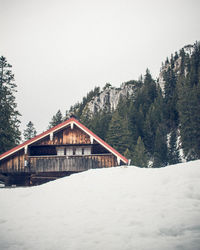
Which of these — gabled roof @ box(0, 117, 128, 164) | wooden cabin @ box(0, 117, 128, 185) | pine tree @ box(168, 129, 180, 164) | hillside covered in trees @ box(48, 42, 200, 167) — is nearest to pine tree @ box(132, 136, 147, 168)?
hillside covered in trees @ box(48, 42, 200, 167)

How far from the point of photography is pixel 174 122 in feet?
194

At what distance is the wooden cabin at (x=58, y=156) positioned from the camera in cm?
1609

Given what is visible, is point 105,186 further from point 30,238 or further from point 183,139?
point 183,139

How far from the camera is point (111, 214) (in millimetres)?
4883

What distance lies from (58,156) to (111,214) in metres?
12.3

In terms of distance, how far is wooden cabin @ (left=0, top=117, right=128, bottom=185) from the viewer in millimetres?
16094

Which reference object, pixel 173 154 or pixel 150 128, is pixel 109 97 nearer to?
pixel 150 128

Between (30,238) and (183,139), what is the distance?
41618 millimetres

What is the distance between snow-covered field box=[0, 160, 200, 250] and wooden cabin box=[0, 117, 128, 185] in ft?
27.9

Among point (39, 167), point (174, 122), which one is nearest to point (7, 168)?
point (39, 167)

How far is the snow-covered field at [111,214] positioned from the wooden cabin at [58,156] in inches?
335

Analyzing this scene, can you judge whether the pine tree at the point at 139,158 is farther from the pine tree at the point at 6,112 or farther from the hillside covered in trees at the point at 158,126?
the pine tree at the point at 6,112

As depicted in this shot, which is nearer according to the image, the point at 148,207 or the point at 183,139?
the point at 148,207

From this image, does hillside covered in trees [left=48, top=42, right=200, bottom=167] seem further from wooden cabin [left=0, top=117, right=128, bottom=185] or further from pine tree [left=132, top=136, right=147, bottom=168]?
wooden cabin [left=0, top=117, right=128, bottom=185]
